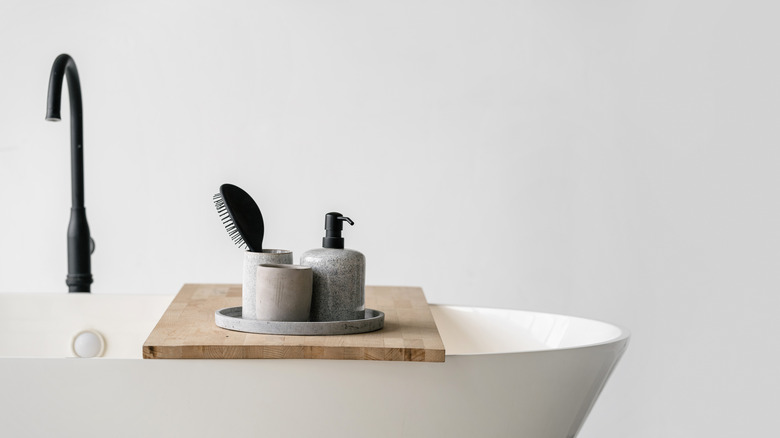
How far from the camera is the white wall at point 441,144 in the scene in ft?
7.32

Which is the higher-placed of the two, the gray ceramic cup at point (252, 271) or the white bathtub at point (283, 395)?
the gray ceramic cup at point (252, 271)

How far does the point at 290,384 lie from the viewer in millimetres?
1014

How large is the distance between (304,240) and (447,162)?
1.41 feet

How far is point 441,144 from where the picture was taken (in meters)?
2.28

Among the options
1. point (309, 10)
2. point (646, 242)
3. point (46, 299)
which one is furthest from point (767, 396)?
point (46, 299)

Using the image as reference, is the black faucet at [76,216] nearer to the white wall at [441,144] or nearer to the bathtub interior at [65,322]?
the bathtub interior at [65,322]

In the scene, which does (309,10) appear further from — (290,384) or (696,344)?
(290,384)

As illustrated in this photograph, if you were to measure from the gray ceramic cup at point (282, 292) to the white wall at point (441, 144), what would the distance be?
1.20 m

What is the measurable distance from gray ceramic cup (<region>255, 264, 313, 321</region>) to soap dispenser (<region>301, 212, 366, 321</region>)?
1.0 inches

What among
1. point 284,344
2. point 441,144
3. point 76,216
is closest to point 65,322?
point 76,216

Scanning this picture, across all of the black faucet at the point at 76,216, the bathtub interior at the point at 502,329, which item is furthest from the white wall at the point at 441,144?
the bathtub interior at the point at 502,329

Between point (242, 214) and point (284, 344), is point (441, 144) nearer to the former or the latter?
point (242, 214)

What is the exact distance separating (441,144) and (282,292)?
127cm

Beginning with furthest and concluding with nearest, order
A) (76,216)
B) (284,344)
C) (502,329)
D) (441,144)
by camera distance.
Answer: (441,144) < (76,216) < (502,329) < (284,344)
